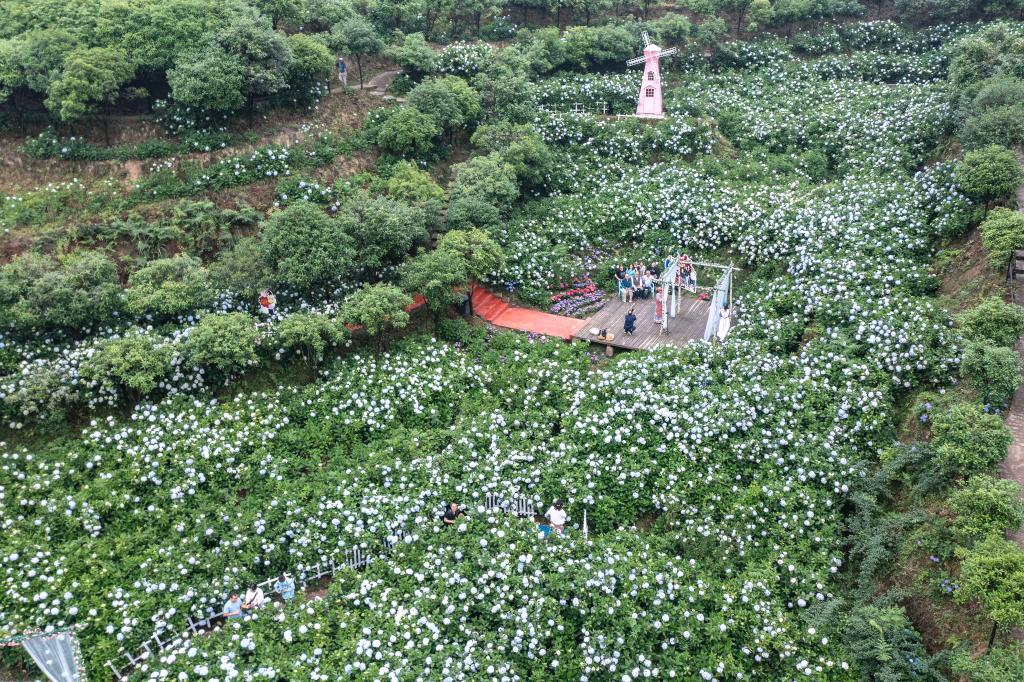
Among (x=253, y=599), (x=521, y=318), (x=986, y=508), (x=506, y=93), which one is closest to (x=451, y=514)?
(x=253, y=599)

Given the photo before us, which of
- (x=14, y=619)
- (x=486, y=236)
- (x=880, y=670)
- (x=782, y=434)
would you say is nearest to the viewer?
(x=880, y=670)

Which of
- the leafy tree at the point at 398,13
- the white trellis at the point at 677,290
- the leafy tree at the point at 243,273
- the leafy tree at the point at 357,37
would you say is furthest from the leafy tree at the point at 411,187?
the leafy tree at the point at 398,13

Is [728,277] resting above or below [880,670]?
above

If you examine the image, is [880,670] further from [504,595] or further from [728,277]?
[728,277]

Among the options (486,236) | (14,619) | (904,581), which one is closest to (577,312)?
(486,236)

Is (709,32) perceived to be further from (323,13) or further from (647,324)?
(647,324)

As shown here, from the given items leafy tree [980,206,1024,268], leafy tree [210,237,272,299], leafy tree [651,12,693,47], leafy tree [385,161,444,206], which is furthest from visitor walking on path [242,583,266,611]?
leafy tree [651,12,693,47]
